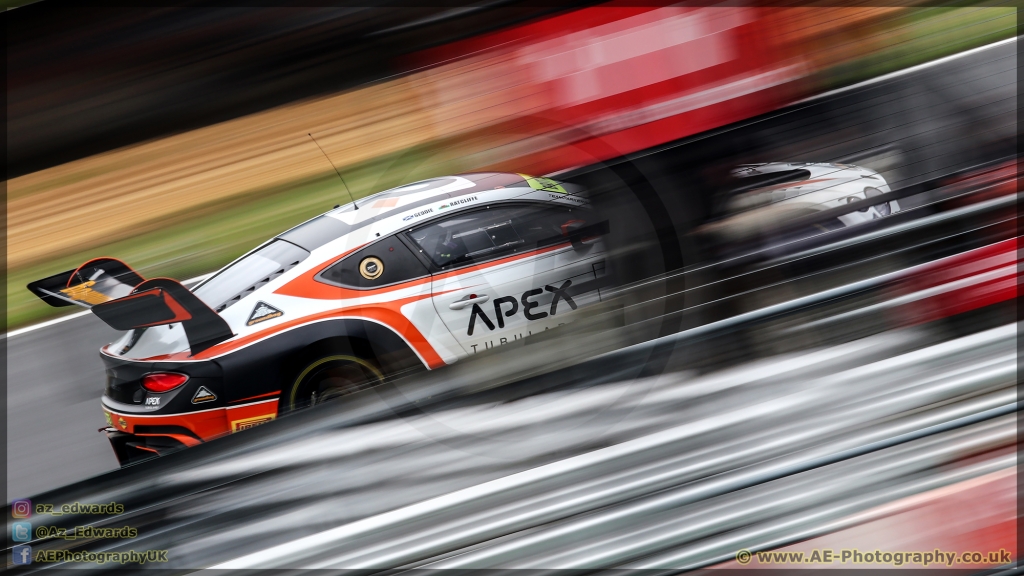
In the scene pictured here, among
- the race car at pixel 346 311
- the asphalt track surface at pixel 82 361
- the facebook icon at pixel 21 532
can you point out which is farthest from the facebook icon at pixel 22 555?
the race car at pixel 346 311

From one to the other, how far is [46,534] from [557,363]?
0.63m

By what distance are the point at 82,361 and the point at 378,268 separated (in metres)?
0.98

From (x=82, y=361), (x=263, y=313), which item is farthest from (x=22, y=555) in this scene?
(x=82, y=361)

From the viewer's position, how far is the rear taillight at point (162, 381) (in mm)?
1406

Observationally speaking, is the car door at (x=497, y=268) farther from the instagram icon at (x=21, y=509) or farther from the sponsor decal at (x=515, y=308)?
the instagram icon at (x=21, y=509)

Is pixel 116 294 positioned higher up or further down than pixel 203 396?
higher up

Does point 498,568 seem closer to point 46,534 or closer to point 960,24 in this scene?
point 46,534

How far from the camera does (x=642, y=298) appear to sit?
0.87 meters

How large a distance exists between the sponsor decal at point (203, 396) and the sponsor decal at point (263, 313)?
17 cm

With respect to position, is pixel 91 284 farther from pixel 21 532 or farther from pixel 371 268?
pixel 371 268

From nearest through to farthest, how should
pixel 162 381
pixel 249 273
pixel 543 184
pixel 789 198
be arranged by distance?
pixel 789 198 < pixel 543 184 < pixel 162 381 < pixel 249 273

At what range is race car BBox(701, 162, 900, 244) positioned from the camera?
3.05 ft

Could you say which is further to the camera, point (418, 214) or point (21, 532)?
point (418, 214)

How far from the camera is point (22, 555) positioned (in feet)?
2.63
